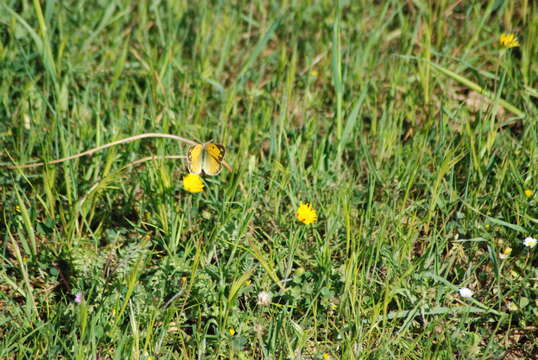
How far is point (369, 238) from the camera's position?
2.36m

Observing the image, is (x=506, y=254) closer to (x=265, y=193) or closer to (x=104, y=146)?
(x=265, y=193)

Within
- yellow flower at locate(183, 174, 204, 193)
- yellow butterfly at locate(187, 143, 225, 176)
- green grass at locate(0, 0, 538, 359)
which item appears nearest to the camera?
green grass at locate(0, 0, 538, 359)

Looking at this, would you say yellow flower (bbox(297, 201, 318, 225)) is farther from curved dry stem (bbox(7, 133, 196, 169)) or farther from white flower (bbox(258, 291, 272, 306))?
curved dry stem (bbox(7, 133, 196, 169))

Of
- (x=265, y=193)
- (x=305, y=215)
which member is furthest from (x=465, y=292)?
(x=265, y=193)

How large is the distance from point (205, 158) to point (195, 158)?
0.04 meters

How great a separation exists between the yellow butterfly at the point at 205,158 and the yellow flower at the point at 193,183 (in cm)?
9

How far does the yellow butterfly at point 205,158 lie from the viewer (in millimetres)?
2275

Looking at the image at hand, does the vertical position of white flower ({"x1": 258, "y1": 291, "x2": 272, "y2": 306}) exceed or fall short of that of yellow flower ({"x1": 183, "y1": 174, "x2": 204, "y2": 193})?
it falls short

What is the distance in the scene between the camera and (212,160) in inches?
91.2

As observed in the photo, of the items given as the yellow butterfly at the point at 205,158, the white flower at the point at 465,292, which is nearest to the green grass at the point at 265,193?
the white flower at the point at 465,292

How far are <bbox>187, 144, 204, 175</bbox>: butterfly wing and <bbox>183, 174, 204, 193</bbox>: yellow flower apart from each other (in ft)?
0.31

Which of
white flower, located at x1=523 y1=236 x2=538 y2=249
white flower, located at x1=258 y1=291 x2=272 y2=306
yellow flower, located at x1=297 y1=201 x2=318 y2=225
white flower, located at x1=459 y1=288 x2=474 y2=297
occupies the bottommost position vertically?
white flower, located at x1=258 y1=291 x2=272 y2=306

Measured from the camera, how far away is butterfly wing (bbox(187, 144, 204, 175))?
228cm

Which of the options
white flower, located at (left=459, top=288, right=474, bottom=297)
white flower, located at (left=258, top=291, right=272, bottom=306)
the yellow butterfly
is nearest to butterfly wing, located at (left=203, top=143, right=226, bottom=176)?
the yellow butterfly
